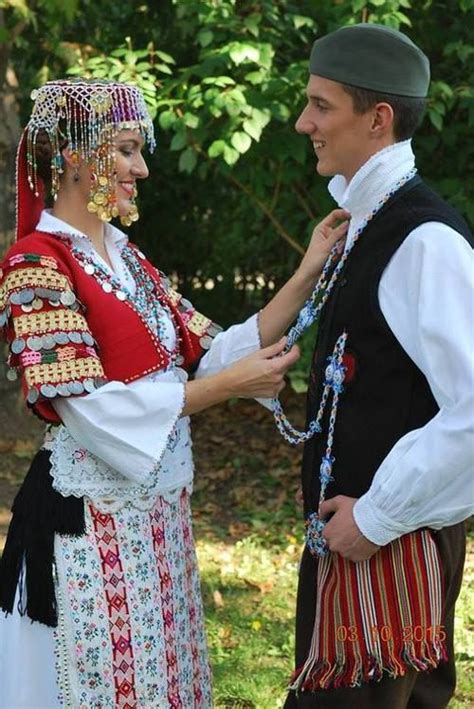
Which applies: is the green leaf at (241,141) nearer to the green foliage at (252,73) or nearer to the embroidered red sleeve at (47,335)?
the green foliage at (252,73)

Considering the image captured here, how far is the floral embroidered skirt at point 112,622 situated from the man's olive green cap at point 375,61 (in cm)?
117

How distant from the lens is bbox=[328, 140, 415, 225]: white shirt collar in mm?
2395

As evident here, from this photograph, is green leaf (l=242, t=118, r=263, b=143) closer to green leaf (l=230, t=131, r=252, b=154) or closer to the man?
green leaf (l=230, t=131, r=252, b=154)

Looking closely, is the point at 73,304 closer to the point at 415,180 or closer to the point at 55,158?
the point at 55,158

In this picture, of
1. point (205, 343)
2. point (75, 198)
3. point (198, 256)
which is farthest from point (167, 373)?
point (198, 256)

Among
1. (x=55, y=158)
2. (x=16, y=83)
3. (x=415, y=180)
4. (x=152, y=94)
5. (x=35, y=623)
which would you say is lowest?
(x=35, y=623)

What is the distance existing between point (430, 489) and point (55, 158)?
124 cm

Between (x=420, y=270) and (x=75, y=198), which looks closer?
(x=420, y=270)

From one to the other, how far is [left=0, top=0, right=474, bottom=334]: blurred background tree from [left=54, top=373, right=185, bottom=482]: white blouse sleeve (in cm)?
245

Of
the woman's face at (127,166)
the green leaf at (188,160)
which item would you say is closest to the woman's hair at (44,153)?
the woman's face at (127,166)

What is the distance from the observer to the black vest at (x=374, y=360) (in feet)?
7.56

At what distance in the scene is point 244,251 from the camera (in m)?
8.69

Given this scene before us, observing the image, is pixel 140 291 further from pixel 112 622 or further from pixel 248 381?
pixel 112 622

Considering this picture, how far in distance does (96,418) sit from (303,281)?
0.66 meters
